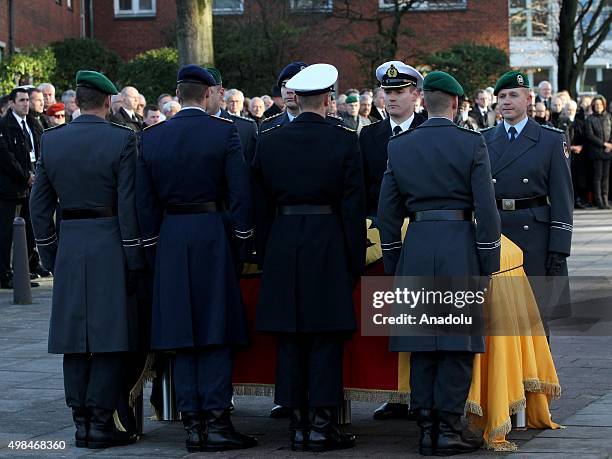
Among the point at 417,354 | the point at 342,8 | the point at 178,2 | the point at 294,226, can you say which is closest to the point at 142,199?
the point at 294,226

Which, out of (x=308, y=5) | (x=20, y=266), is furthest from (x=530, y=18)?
(x=20, y=266)

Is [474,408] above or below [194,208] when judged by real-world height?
below

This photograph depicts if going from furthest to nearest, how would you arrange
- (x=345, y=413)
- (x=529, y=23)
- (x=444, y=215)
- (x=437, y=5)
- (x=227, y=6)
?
(x=529, y=23)
(x=437, y=5)
(x=227, y=6)
(x=345, y=413)
(x=444, y=215)

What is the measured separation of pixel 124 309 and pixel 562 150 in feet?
9.80

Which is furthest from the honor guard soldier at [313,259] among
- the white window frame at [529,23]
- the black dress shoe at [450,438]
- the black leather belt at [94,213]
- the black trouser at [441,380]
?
the white window frame at [529,23]

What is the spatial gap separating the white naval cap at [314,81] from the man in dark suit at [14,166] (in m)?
8.62

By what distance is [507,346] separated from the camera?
7.85 metres

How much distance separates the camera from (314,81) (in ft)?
26.4

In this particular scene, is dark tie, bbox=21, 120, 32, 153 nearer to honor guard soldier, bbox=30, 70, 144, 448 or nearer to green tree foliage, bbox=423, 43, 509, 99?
honor guard soldier, bbox=30, 70, 144, 448

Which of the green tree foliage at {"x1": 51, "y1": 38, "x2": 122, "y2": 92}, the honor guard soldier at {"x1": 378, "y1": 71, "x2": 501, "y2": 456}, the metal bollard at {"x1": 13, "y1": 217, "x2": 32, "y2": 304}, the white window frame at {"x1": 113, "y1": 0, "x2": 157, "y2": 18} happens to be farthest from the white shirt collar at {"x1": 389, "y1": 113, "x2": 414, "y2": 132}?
the white window frame at {"x1": 113, "y1": 0, "x2": 157, "y2": 18}

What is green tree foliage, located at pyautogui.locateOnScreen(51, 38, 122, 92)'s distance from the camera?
35.4m

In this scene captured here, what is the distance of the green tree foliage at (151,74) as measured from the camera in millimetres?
33094

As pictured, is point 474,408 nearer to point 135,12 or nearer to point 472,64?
point 472,64

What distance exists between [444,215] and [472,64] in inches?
1125
